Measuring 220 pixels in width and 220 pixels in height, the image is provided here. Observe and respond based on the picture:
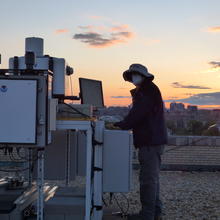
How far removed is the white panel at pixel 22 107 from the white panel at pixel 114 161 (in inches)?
41.7

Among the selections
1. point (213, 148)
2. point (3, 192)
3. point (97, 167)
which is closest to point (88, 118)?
point (97, 167)

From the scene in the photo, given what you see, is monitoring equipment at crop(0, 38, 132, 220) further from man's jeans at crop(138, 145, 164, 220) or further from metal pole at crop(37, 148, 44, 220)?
man's jeans at crop(138, 145, 164, 220)

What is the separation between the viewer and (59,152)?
6051mm

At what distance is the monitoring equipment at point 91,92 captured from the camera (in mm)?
5441

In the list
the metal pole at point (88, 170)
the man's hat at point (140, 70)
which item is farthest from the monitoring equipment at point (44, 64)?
the man's hat at point (140, 70)

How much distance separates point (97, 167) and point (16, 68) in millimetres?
1345

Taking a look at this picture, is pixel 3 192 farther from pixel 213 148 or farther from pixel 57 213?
pixel 213 148

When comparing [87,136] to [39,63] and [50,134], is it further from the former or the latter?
[39,63]

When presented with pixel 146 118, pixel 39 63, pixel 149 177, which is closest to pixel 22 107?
pixel 39 63

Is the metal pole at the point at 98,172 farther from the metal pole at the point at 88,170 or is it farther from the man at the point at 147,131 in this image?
the man at the point at 147,131

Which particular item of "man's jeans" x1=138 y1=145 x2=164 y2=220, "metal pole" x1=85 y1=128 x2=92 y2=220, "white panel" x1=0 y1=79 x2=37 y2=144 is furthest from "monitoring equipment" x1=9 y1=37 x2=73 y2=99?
"man's jeans" x1=138 y1=145 x2=164 y2=220

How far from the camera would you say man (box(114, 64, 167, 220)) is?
16.8 ft

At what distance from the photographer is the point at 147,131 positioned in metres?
5.14

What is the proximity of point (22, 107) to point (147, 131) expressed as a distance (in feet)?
5.54
